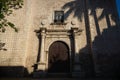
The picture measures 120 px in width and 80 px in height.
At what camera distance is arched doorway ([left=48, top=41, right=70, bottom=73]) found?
35.8 ft

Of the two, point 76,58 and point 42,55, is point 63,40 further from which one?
point 42,55

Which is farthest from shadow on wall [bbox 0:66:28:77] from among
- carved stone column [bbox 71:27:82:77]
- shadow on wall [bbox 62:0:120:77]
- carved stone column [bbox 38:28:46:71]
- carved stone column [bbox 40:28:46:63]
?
shadow on wall [bbox 62:0:120:77]

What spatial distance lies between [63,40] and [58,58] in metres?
1.55

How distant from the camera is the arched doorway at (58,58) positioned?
10922 millimetres

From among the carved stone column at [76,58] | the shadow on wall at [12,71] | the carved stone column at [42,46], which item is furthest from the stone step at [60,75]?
the shadow on wall at [12,71]

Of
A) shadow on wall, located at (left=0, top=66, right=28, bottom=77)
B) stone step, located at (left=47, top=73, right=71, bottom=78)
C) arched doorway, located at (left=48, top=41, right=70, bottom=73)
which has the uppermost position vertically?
arched doorway, located at (left=48, top=41, right=70, bottom=73)

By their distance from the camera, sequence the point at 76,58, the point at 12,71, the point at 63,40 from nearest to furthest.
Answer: the point at 12,71 → the point at 76,58 → the point at 63,40

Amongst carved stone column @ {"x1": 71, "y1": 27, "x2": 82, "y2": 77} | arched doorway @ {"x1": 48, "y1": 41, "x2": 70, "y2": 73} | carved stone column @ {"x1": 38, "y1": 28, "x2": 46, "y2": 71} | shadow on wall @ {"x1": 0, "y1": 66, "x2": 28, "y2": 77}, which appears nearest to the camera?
shadow on wall @ {"x1": 0, "y1": 66, "x2": 28, "y2": 77}

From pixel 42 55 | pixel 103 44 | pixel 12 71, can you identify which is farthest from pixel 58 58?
pixel 103 44

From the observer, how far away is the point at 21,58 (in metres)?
10.5

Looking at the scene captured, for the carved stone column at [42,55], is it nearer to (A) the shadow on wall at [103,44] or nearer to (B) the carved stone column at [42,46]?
(B) the carved stone column at [42,46]

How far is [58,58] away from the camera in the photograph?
1125 centimetres

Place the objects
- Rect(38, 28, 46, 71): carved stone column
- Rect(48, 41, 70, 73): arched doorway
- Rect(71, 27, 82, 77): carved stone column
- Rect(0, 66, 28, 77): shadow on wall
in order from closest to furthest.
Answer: Rect(0, 66, 28, 77): shadow on wall
Rect(71, 27, 82, 77): carved stone column
Rect(38, 28, 46, 71): carved stone column
Rect(48, 41, 70, 73): arched doorway

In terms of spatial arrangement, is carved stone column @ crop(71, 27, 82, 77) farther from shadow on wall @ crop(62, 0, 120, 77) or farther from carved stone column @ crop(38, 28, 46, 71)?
carved stone column @ crop(38, 28, 46, 71)
